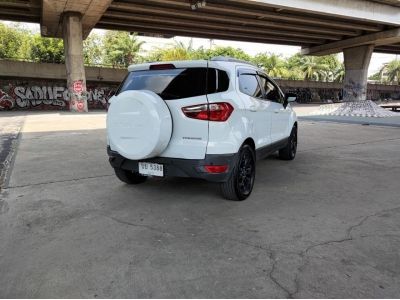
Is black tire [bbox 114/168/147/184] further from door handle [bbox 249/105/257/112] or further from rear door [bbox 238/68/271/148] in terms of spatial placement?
door handle [bbox 249/105/257/112]

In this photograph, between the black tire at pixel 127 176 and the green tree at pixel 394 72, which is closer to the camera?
the black tire at pixel 127 176

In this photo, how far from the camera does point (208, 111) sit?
4.16m

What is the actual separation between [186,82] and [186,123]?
1.68 feet

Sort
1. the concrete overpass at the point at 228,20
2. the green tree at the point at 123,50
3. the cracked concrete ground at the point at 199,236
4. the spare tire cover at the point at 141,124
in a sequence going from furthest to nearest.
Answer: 1. the green tree at the point at 123,50
2. the concrete overpass at the point at 228,20
3. the spare tire cover at the point at 141,124
4. the cracked concrete ground at the point at 199,236

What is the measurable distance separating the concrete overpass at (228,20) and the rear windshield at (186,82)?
19136 mm

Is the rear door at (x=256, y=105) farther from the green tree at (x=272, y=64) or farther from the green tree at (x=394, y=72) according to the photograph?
the green tree at (x=394, y=72)

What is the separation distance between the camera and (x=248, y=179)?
4898 millimetres

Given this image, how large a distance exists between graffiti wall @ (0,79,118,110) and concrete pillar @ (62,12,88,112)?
6.79ft

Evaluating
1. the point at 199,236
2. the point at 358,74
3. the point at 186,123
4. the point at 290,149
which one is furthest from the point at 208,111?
the point at 358,74

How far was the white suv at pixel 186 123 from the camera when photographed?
4.18m

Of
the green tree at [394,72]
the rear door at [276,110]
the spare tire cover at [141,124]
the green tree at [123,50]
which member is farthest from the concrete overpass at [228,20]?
the green tree at [394,72]

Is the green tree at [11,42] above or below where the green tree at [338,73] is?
above

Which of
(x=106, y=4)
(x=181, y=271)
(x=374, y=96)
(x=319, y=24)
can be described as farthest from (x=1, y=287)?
(x=374, y=96)

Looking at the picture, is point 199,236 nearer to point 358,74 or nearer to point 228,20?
point 228,20
